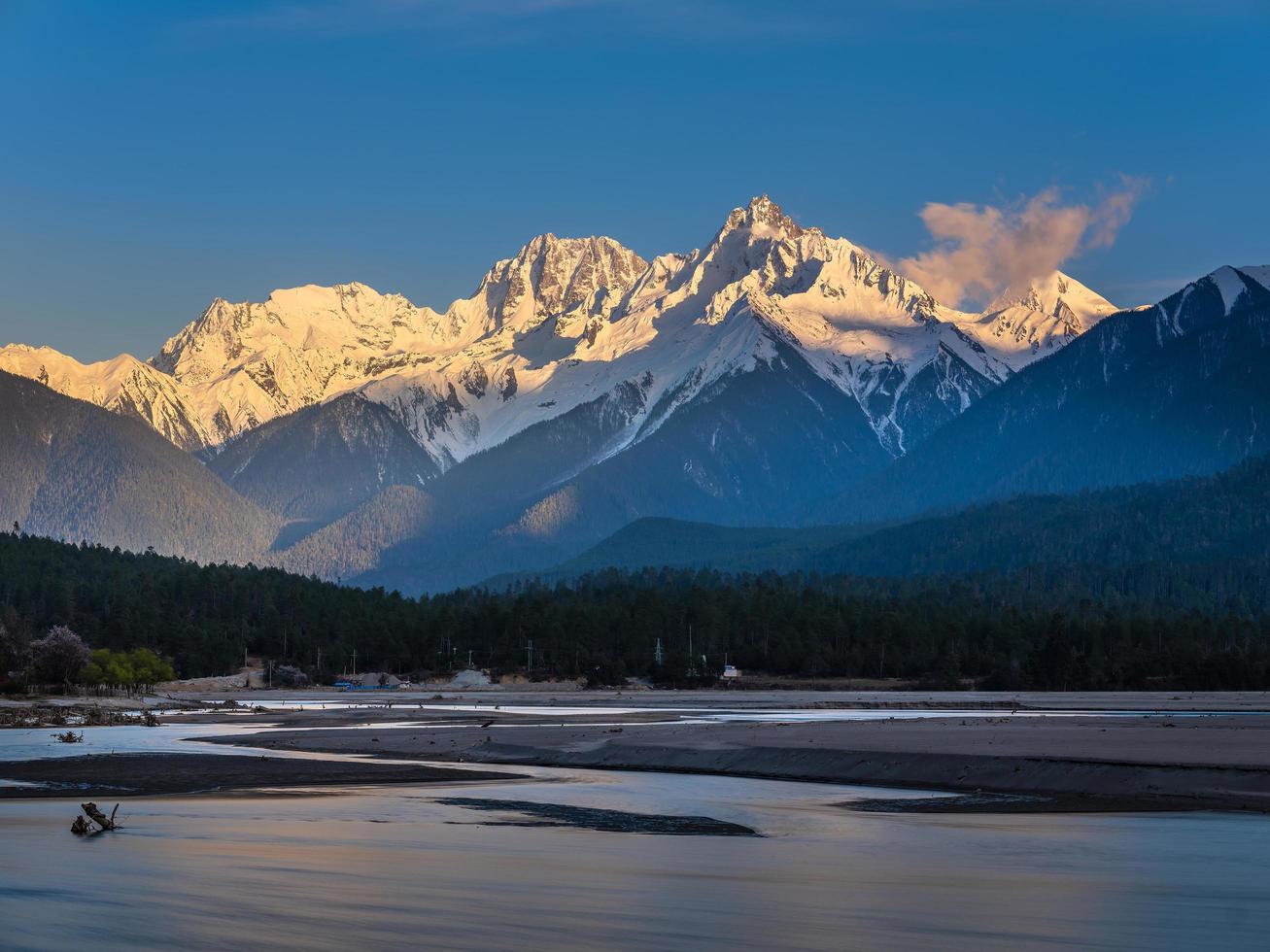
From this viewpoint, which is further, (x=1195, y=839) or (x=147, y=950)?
(x=1195, y=839)

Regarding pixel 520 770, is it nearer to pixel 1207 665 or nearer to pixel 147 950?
pixel 147 950

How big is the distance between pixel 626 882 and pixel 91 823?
17.2 meters

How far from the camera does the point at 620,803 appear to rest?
5800 centimetres

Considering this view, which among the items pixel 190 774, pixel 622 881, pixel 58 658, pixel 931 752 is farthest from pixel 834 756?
pixel 58 658

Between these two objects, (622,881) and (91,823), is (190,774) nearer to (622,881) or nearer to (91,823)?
(91,823)

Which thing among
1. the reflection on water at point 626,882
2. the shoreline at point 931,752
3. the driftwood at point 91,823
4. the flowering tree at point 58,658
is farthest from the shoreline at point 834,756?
the flowering tree at point 58,658

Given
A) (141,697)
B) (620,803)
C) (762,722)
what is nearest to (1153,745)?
(620,803)

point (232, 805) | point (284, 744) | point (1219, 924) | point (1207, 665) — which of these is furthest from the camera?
point (1207, 665)

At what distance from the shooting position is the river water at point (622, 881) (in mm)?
34188

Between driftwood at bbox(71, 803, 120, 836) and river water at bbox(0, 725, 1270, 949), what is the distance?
418 millimetres

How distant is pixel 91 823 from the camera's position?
159 ft

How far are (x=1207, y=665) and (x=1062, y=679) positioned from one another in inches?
638

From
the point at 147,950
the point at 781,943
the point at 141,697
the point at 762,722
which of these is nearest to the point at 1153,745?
the point at 762,722

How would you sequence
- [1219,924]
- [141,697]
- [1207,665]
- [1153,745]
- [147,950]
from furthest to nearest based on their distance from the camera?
[1207,665] → [141,697] → [1153,745] → [1219,924] → [147,950]
